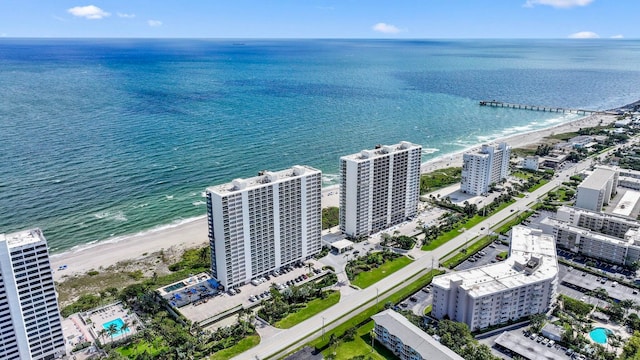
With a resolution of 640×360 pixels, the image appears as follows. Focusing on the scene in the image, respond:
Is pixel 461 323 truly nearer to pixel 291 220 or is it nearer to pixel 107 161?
pixel 291 220

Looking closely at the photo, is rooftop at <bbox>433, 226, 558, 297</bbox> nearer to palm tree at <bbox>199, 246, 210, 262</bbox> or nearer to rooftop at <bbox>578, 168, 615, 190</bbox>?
rooftop at <bbox>578, 168, 615, 190</bbox>

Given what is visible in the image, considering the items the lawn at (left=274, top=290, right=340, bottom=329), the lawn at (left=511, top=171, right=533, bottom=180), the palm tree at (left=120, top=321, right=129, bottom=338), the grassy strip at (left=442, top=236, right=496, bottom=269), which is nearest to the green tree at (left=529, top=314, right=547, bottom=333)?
the grassy strip at (left=442, top=236, right=496, bottom=269)

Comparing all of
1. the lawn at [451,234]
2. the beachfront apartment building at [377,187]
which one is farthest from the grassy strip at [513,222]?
the beachfront apartment building at [377,187]

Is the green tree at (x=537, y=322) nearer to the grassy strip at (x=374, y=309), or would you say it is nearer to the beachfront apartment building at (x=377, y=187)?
the grassy strip at (x=374, y=309)

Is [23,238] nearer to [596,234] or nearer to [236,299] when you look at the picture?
[236,299]

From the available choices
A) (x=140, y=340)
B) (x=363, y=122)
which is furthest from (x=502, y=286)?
(x=363, y=122)

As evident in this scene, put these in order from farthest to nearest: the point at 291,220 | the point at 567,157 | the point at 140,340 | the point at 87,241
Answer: the point at 567,157 → the point at 87,241 → the point at 291,220 → the point at 140,340

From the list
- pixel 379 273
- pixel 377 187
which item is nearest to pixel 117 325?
pixel 379 273

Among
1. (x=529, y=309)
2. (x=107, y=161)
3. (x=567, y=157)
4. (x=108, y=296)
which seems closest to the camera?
(x=529, y=309)
